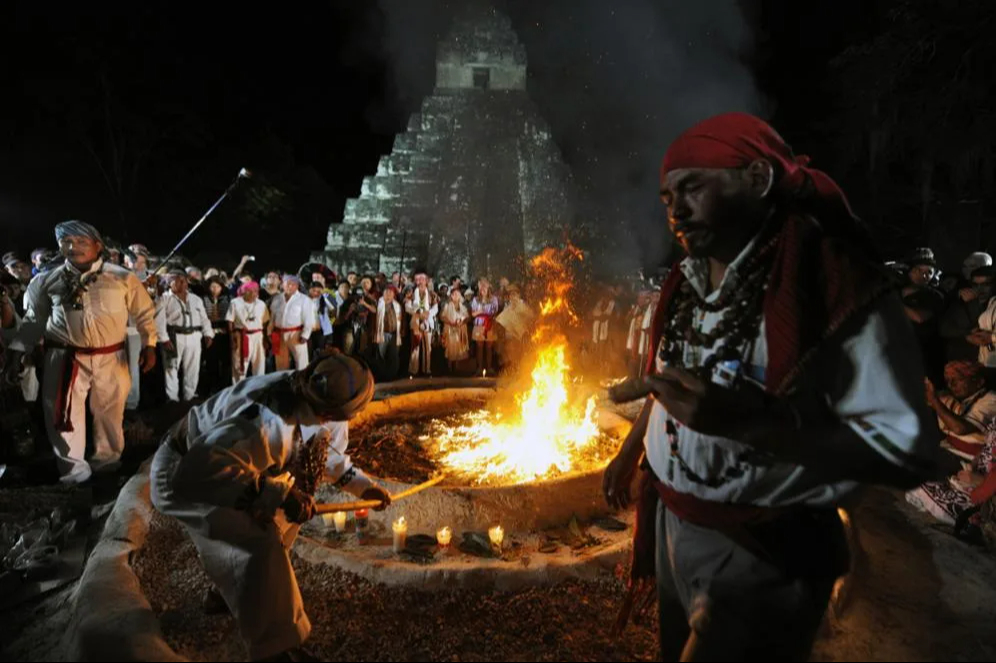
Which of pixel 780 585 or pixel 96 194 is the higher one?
pixel 96 194

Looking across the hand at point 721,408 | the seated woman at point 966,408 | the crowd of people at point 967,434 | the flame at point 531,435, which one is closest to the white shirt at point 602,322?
the flame at point 531,435

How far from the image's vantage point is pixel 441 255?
21.5 m

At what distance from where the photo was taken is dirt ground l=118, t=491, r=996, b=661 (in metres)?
2.89

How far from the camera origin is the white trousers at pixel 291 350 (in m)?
9.61

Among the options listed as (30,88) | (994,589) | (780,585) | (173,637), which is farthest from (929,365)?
(30,88)

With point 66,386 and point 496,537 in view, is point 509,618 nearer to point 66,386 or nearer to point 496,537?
point 496,537

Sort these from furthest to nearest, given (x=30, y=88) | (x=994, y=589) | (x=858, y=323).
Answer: (x=30, y=88), (x=994, y=589), (x=858, y=323)

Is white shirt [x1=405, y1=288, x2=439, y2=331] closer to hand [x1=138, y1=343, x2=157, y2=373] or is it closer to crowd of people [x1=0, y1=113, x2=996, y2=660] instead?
hand [x1=138, y1=343, x2=157, y2=373]

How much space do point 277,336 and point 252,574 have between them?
24.5 feet

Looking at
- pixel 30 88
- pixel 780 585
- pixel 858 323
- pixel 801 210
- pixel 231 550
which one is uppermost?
pixel 30 88

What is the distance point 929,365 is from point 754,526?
845 centimetres

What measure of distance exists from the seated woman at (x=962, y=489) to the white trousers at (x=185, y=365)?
9.44 m

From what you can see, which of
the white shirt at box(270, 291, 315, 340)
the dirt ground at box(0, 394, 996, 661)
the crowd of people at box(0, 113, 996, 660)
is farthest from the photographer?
the white shirt at box(270, 291, 315, 340)

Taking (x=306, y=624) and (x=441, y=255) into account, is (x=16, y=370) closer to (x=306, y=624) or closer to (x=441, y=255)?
(x=306, y=624)
